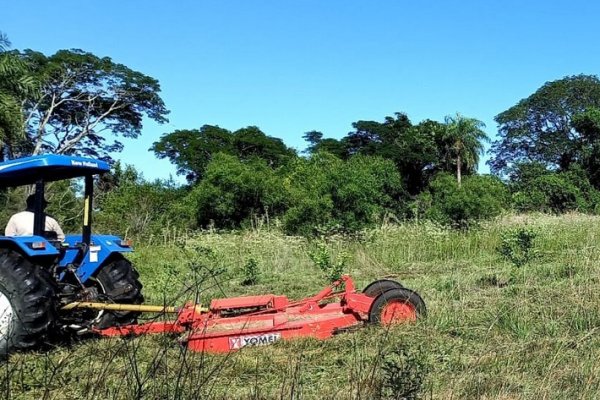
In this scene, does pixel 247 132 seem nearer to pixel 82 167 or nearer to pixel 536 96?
pixel 536 96

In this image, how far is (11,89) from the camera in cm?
1539

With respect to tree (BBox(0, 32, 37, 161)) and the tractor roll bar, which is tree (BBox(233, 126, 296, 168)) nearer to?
tree (BBox(0, 32, 37, 161))

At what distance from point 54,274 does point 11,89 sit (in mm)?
11050

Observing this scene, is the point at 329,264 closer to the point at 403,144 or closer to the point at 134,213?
the point at 134,213

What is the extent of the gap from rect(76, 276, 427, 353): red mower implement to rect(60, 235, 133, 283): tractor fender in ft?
2.72

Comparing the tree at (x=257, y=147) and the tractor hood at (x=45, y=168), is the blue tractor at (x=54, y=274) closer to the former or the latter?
Result: the tractor hood at (x=45, y=168)

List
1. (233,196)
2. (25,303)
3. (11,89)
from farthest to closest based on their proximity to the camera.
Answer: (233,196)
(11,89)
(25,303)

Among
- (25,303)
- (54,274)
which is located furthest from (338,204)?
(25,303)

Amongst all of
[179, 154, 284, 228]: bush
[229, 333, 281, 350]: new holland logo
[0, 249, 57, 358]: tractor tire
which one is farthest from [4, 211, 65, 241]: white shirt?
[179, 154, 284, 228]: bush

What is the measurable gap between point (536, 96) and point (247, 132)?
23488mm

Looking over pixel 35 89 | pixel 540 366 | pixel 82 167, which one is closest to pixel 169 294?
pixel 82 167

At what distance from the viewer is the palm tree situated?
44.8 meters

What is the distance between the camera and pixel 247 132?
43156mm

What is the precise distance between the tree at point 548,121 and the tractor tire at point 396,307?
4364 centimetres
